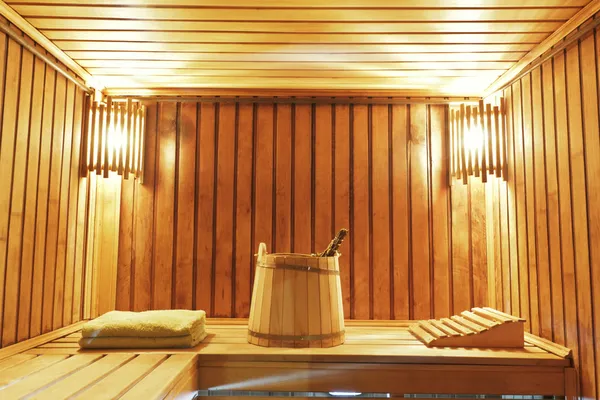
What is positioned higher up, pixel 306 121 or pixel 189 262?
pixel 306 121

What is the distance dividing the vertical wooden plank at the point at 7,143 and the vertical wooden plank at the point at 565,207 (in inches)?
113

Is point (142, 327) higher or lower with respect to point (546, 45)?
lower

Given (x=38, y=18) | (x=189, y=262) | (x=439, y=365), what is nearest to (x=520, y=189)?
(x=439, y=365)

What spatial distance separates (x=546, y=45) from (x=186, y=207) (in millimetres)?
2556

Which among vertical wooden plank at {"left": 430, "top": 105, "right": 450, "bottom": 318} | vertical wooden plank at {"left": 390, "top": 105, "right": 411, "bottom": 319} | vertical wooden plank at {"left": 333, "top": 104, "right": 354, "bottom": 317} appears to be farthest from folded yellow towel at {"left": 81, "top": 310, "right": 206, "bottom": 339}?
vertical wooden plank at {"left": 430, "top": 105, "right": 450, "bottom": 318}

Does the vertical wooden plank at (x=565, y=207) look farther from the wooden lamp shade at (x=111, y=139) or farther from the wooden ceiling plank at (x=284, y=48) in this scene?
the wooden lamp shade at (x=111, y=139)

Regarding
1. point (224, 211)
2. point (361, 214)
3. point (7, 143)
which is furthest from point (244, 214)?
point (7, 143)

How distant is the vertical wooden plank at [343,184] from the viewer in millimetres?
3289

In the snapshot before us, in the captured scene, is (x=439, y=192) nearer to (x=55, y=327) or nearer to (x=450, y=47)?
(x=450, y=47)

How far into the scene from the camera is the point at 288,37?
8.26 ft

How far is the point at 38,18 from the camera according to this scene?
230 centimetres

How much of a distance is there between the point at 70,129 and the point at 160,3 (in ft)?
4.02

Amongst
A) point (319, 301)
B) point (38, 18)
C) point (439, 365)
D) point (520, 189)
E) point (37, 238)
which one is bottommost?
point (439, 365)

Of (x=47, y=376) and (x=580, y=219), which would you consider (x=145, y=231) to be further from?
(x=580, y=219)
